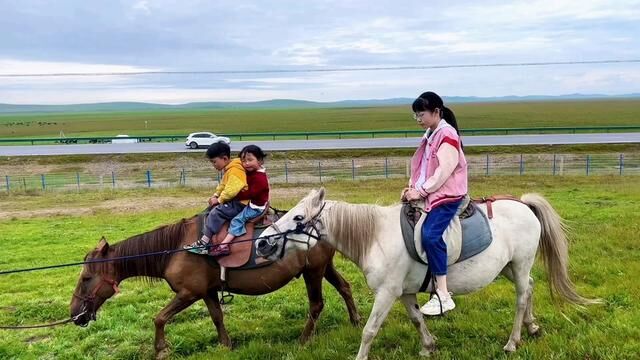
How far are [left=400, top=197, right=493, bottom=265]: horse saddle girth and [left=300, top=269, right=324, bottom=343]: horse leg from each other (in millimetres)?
1534

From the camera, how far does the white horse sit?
4.80 m

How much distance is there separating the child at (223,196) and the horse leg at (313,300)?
116cm

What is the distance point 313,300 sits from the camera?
602 centimetres

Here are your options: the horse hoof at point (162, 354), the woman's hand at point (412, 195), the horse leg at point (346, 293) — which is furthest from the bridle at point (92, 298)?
the woman's hand at point (412, 195)

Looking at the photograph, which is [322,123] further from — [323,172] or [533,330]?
[533,330]

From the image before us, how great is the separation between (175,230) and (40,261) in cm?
654

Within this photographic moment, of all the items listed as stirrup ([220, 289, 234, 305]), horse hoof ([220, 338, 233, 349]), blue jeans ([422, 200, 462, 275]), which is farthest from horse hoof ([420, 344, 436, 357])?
stirrup ([220, 289, 234, 305])

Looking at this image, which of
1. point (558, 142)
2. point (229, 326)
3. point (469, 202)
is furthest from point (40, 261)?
point (558, 142)

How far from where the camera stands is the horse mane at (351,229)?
4.92 meters

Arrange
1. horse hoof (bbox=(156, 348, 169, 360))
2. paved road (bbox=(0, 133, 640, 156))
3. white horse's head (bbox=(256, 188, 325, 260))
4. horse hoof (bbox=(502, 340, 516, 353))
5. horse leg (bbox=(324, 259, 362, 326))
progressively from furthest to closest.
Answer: paved road (bbox=(0, 133, 640, 156)) → horse leg (bbox=(324, 259, 362, 326)) → horse hoof (bbox=(156, 348, 169, 360)) → horse hoof (bbox=(502, 340, 516, 353)) → white horse's head (bbox=(256, 188, 325, 260))

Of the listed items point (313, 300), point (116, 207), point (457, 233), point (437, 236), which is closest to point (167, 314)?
point (313, 300)

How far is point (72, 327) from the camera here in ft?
21.6

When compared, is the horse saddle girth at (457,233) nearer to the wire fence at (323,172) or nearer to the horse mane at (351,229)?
the horse mane at (351,229)

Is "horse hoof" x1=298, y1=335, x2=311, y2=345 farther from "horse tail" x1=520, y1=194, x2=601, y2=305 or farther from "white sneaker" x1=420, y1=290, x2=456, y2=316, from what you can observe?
"horse tail" x1=520, y1=194, x2=601, y2=305
